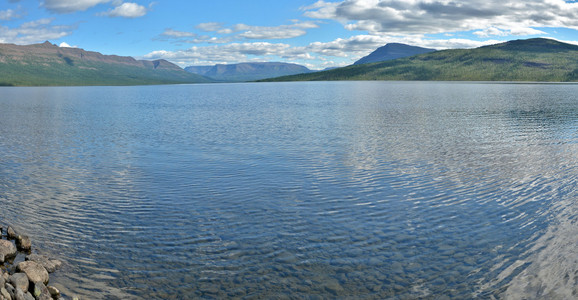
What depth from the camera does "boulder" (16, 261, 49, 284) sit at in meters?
12.9

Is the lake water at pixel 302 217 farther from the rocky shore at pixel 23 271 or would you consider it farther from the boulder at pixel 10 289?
the boulder at pixel 10 289

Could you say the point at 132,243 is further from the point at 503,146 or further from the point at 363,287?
the point at 503,146

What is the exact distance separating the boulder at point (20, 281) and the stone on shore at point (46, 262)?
1.54 meters

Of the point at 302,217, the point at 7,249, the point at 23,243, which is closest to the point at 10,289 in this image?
the point at 7,249

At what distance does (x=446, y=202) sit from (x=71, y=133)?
41715 mm

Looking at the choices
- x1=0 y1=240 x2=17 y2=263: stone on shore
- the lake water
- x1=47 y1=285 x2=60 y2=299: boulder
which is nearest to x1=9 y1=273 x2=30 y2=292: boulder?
x1=47 y1=285 x2=60 y2=299: boulder

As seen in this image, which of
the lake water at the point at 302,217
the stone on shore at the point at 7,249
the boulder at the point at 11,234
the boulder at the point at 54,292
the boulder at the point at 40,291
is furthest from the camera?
the boulder at the point at 11,234

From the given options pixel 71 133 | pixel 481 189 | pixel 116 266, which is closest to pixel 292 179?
pixel 481 189

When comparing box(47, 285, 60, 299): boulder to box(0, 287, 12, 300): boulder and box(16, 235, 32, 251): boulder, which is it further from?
box(16, 235, 32, 251): boulder

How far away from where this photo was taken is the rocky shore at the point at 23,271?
1163 centimetres

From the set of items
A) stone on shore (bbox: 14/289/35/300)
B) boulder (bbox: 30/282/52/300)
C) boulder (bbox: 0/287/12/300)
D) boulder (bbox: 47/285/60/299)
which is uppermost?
boulder (bbox: 0/287/12/300)

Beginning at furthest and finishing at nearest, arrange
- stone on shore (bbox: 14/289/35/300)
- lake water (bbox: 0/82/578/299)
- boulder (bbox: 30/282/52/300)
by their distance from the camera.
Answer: lake water (bbox: 0/82/578/299)
boulder (bbox: 30/282/52/300)
stone on shore (bbox: 14/289/35/300)

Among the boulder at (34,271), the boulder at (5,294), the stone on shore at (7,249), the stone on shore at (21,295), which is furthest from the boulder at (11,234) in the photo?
the boulder at (5,294)

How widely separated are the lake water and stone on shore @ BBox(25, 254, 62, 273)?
36 cm
